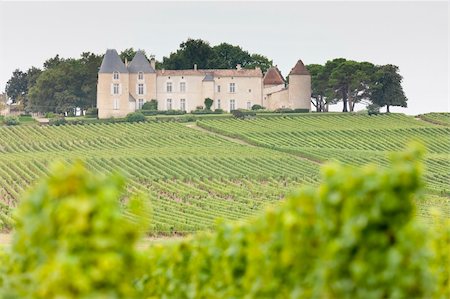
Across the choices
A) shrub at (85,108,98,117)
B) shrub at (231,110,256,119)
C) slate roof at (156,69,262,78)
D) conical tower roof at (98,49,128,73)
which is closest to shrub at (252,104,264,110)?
slate roof at (156,69,262,78)

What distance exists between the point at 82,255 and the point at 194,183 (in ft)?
229

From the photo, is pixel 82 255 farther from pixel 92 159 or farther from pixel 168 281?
pixel 92 159

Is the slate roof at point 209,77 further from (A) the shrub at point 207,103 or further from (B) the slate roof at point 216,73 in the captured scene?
(A) the shrub at point 207,103

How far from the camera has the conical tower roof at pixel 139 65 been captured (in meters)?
127

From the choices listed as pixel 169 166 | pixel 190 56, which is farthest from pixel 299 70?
pixel 169 166

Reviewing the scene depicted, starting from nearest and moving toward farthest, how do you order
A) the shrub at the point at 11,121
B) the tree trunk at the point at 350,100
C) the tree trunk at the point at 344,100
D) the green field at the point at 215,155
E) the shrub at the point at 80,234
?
the shrub at the point at 80,234 → the green field at the point at 215,155 → the shrub at the point at 11,121 → the tree trunk at the point at 344,100 → the tree trunk at the point at 350,100

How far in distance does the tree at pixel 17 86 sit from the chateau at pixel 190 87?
3522 cm

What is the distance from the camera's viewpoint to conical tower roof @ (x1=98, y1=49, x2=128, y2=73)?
125000mm

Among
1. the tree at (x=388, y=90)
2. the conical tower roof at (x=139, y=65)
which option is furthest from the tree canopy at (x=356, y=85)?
the conical tower roof at (x=139, y=65)

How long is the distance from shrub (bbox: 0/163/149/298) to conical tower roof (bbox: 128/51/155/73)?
4594 inches

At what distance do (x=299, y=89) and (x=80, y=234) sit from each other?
119 metres

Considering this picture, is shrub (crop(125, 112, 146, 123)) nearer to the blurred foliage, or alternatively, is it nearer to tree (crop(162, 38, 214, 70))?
tree (crop(162, 38, 214, 70))

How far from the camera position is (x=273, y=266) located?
12.1m

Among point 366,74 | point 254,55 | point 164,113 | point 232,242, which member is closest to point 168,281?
point 232,242
